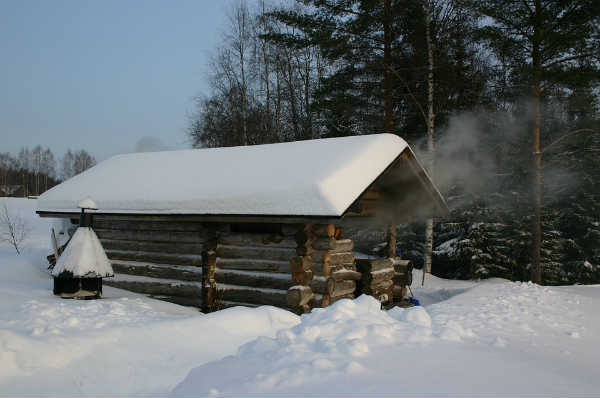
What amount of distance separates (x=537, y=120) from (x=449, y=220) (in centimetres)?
594

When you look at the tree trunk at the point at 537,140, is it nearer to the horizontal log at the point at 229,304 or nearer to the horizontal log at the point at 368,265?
the horizontal log at the point at 368,265

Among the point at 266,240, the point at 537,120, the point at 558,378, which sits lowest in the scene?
the point at 558,378

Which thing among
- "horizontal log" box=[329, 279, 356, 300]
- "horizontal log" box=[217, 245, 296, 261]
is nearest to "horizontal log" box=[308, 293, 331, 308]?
"horizontal log" box=[329, 279, 356, 300]

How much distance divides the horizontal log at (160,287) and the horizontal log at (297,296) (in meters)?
2.09

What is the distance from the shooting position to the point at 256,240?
7.95 m

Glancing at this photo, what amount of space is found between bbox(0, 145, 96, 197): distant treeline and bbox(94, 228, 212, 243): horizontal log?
6244 cm

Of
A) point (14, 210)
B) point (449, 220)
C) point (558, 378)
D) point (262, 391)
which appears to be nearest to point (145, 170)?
point (262, 391)

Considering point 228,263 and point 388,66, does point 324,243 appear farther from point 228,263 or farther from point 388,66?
point 388,66

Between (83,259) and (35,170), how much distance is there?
83620mm

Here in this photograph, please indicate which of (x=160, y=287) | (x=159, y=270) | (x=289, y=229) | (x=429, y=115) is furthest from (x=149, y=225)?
(x=429, y=115)

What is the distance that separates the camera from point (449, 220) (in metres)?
18.1

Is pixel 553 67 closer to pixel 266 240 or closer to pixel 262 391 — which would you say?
pixel 266 240

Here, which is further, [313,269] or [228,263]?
[228,263]

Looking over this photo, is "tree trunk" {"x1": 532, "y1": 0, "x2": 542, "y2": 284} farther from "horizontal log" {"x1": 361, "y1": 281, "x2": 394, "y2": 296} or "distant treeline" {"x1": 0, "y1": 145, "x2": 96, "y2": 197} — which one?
"distant treeline" {"x1": 0, "y1": 145, "x2": 96, "y2": 197}
